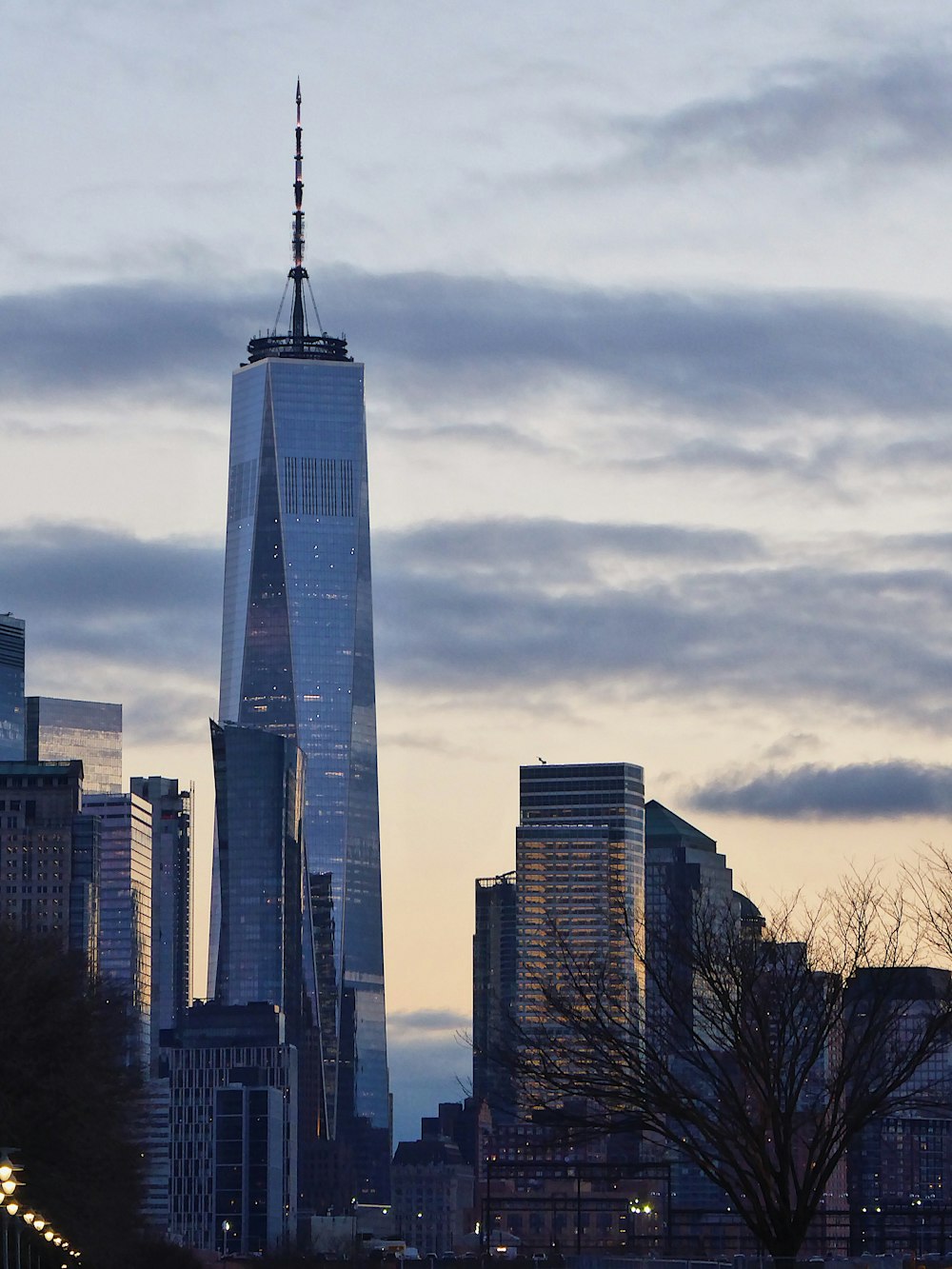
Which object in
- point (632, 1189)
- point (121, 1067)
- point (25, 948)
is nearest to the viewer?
point (25, 948)

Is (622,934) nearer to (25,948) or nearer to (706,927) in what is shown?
(706,927)

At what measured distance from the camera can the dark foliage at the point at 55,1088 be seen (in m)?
73.4

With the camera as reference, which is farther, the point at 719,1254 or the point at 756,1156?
the point at 719,1254

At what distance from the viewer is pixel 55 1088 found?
241 ft

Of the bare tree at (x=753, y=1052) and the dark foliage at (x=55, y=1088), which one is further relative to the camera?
the dark foliage at (x=55, y=1088)

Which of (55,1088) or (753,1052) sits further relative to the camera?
(55,1088)

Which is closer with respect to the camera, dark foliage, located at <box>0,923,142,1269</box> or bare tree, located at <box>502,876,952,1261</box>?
bare tree, located at <box>502,876,952,1261</box>

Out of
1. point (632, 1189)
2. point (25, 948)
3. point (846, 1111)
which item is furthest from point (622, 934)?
point (632, 1189)

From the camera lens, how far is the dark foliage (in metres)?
73.4

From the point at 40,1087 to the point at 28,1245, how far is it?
11.0 metres

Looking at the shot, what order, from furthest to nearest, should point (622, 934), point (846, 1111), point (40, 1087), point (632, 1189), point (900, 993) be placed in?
1. point (632, 1189)
2. point (40, 1087)
3. point (622, 934)
4. point (900, 993)
5. point (846, 1111)

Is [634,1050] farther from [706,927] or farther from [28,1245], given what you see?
[28,1245]

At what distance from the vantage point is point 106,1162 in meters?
83.1

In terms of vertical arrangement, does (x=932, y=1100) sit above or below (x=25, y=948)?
below
